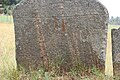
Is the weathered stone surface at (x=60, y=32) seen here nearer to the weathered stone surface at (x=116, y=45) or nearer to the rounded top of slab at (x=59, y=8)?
the rounded top of slab at (x=59, y=8)

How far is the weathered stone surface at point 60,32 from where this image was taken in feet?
20.4

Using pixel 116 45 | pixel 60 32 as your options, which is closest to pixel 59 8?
pixel 60 32

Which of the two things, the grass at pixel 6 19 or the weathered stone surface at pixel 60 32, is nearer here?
the weathered stone surface at pixel 60 32

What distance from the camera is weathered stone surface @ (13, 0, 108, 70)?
6.23 m

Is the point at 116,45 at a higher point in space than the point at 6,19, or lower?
higher

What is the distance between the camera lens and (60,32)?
639 centimetres

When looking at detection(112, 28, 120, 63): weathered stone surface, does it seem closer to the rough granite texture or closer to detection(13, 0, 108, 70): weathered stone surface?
the rough granite texture

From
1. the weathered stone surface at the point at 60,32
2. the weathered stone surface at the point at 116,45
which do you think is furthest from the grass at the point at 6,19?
the weathered stone surface at the point at 116,45

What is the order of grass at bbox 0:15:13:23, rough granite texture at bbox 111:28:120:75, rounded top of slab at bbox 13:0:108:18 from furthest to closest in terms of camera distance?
grass at bbox 0:15:13:23 → rounded top of slab at bbox 13:0:108:18 → rough granite texture at bbox 111:28:120:75

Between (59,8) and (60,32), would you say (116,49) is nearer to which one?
A: (60,32)

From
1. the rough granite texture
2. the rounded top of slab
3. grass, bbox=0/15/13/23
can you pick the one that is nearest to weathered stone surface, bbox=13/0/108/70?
the rounded top of slab

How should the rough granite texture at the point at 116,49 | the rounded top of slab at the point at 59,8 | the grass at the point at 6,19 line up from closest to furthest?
the rough granite texture at the point at 116,49
the rounded top of slab at the point at 59,8
the grass at the point at 6,19

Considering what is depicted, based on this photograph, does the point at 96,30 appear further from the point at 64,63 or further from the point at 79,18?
the point at 64,63

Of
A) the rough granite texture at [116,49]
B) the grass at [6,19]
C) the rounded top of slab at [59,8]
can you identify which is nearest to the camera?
the rough granite texture at [116,49]
